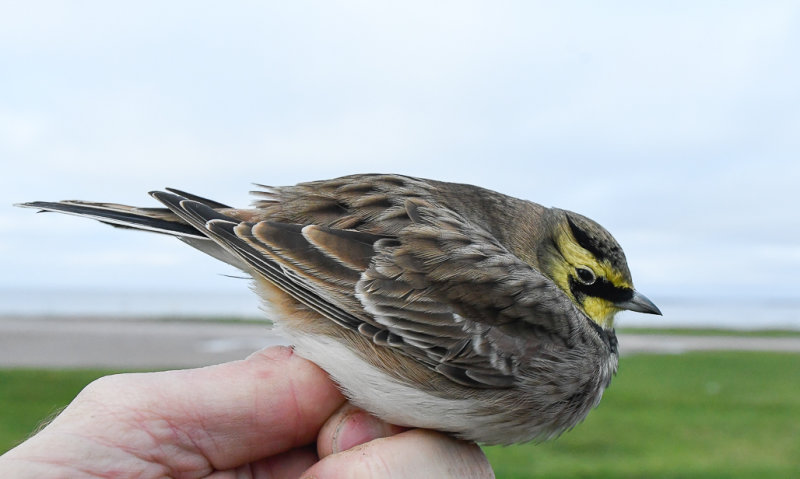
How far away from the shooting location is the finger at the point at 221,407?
11.9 ft

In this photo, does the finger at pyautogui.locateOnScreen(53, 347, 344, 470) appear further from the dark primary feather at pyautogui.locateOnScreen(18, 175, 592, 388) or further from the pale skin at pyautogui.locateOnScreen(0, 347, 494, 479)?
the dark primary feather at pyautogui.locateOnScreen(18, 175, 592, 388)

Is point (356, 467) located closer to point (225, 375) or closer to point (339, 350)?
point (339, 350)

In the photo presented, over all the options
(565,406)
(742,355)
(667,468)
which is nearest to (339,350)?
(565,406)

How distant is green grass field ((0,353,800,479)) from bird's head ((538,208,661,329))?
6999 mm

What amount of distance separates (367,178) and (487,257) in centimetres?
94

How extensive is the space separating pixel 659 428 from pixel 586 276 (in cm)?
1270

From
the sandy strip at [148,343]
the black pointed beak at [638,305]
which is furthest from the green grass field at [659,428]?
the black pointed beak at [638,305]

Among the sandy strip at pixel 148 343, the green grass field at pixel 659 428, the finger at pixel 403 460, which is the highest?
the finger at pixel 403 460

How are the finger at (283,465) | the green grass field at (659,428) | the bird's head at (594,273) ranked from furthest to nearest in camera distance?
the green grass field at (659,428) → the bird's head at (594,273) → the finger at (283,465)

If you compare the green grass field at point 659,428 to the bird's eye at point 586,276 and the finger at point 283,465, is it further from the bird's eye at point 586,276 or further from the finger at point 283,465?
the finger at point 283,465

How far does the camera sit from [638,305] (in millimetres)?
4656

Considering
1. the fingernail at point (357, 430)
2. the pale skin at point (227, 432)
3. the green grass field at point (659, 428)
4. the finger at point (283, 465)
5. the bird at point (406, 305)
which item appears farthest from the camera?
the green grass field at point (659, 428)

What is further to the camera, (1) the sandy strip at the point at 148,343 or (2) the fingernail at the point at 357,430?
(1) the sandy strip at the point at 148,343

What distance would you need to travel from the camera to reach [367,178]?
14.5 ft
